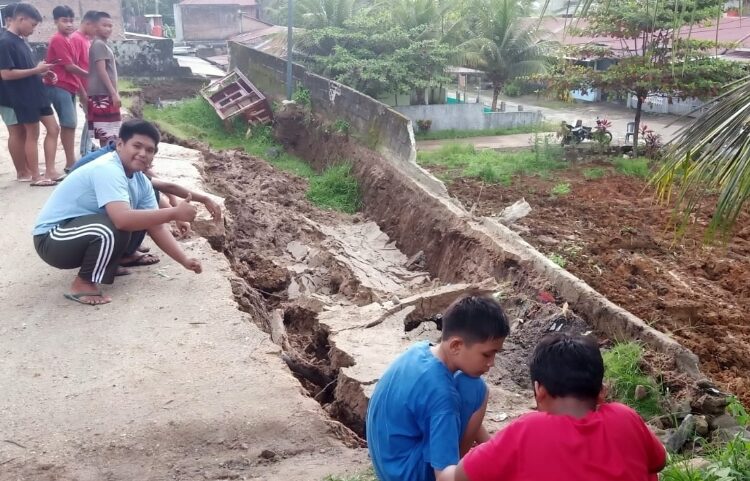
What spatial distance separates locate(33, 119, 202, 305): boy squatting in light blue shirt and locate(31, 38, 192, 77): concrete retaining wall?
19.7m

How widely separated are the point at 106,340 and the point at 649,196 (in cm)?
995

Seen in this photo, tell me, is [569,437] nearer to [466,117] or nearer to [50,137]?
[50,137]

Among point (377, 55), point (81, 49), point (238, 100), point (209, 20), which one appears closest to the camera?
point (81, 49)

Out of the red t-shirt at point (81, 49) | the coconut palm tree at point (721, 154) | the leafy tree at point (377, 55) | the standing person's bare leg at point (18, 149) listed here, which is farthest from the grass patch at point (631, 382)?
the leafy tree at point (377, 55)

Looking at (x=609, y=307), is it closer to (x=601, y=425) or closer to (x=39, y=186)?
(x=601, y=425)

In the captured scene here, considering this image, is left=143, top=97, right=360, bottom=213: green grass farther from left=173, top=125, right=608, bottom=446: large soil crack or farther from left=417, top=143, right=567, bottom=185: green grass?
left=417, top=143, right=567, bottom=185: green grass

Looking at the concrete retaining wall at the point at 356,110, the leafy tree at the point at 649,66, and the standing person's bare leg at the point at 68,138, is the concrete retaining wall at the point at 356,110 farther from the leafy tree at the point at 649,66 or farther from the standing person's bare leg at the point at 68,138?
the standing person's bare leg at the point at 68,138

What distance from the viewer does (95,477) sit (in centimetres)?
375

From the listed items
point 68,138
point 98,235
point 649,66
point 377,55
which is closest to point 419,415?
point 98,235

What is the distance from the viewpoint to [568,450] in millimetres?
2445

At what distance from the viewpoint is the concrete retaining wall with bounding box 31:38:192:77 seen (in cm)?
2395

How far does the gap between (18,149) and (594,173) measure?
996cm

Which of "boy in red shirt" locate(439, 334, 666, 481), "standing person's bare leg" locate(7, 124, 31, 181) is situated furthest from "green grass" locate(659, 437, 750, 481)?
"standing person's bare leg" locate(7, 124, 31, 181)

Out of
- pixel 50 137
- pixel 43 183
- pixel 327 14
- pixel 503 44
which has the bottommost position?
pixel 43 183
